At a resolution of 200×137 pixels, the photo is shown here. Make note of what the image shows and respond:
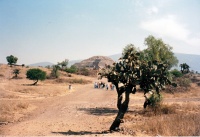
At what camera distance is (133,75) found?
18.2m

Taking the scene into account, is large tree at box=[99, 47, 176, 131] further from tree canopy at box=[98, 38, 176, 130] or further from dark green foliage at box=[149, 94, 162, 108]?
dark green foliage at box=[149, 94, 162, 108]

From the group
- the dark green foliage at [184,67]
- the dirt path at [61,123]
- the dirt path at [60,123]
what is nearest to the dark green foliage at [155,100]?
the dirt path at [61,123]

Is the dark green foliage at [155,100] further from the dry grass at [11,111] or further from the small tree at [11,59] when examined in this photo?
the small tree at [11,59]

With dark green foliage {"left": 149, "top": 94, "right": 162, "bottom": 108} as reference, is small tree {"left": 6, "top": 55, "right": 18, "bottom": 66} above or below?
above

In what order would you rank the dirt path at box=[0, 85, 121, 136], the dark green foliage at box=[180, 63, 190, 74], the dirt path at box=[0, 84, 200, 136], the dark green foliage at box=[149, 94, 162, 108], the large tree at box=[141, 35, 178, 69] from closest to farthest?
1. the dirt path at box=[0, 84, 200, 136]
2. the dirt path at box=[0, 85, 121, 136]
3. the dark green foliage at box=[149, 94, 162, 108]
4. the large tree at box=[141, 35, 178, 69]
5. the dark green foliage at box=[180, 63, 190, 74]

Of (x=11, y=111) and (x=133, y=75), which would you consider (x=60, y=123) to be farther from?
(x=133, y=75)

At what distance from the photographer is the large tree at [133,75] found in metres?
18.3

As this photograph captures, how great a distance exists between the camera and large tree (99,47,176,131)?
18.3 metres

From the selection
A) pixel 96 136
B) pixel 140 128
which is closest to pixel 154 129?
pixel 140 128

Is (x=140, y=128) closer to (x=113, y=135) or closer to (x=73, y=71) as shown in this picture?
(x=113, y=135)

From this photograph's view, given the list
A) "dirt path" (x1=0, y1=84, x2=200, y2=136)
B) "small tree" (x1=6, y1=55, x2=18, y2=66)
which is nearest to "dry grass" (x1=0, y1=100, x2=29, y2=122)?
"dirt path" (x1=0, y1=84, x2=200, y2=136)

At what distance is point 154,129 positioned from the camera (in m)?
15.8

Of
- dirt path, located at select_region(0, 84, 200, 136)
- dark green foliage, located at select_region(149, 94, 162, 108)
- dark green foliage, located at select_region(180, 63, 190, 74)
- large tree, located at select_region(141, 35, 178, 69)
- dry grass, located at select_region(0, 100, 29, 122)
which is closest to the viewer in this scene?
dirt path, located at select_region(0, 84, 200, 136)

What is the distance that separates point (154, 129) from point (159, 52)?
3387 centimetres
